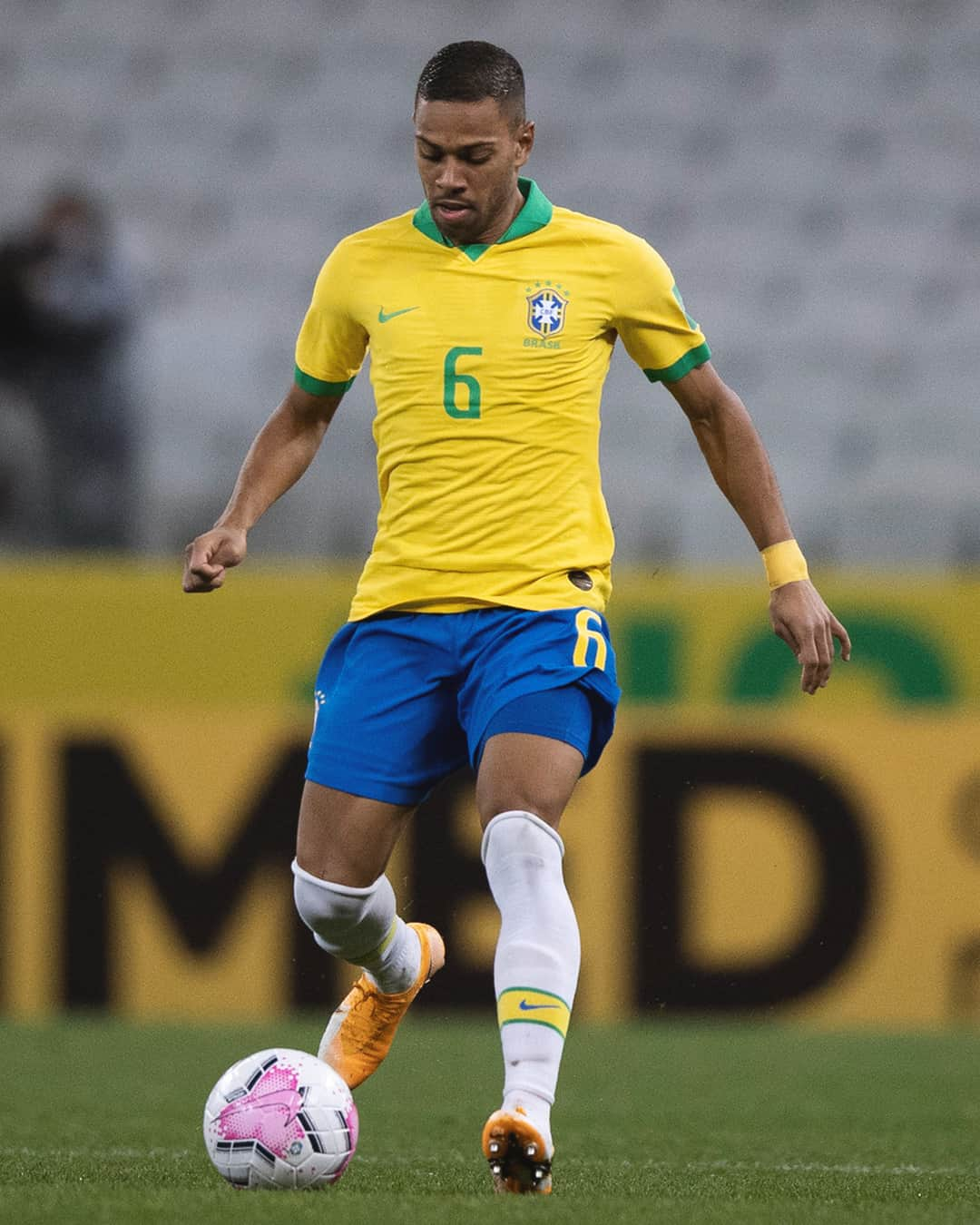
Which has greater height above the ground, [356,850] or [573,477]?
[573,477]

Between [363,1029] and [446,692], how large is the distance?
0.95 m

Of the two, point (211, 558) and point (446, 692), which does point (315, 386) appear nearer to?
point (211, 558)

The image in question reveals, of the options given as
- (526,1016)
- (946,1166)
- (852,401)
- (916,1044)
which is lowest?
(916,1044)

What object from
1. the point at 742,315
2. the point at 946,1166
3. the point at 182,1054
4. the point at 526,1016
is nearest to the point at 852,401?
the point at 742,315

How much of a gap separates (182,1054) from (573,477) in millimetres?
3441

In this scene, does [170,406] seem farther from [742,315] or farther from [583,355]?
[583,355]

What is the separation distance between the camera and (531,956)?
380 cm

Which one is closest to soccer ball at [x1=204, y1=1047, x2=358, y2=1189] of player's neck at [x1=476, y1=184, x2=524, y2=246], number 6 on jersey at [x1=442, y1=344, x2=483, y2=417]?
number 6 on jersey at [x1=442, y1=344, x2=483, y2=417]

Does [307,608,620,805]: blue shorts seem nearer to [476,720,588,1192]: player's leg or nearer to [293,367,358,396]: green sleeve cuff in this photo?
[476,720,588,1192]: player's leg

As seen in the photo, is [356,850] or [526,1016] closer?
[526,1016]

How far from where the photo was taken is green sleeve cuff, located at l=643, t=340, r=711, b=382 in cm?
425

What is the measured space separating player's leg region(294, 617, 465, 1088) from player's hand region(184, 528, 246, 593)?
0.27m

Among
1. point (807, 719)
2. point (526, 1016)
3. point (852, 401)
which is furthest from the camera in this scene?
point (852, 401)

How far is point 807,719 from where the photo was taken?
8.30 m
